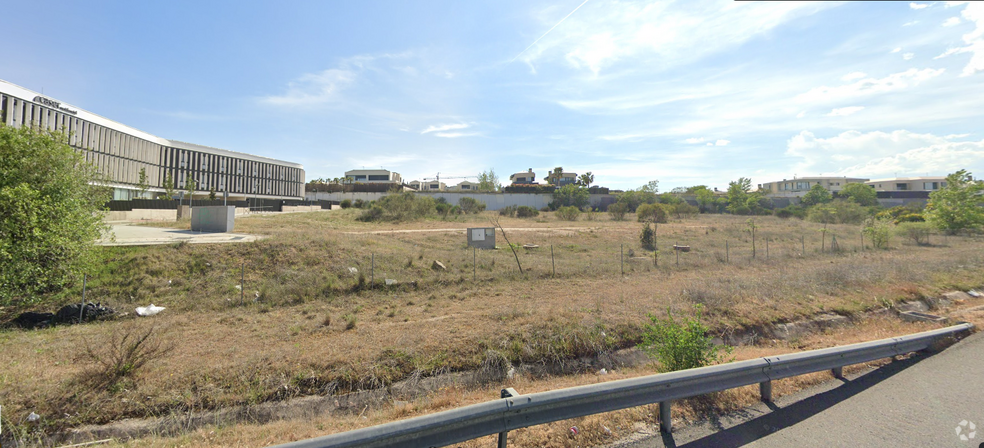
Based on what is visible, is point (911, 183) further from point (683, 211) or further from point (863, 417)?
point (863, 417)

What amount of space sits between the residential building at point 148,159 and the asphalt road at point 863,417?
141ft

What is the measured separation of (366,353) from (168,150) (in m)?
91.4

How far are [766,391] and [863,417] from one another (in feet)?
2.58

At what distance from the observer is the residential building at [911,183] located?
93562 mm

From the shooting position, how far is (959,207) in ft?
102

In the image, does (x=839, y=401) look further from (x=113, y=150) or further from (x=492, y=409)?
(x=113, y=150)

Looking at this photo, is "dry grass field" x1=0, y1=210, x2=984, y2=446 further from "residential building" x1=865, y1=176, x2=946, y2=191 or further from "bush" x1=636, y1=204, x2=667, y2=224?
"residential building" x1=865, y1=176, x2=946, y2=191

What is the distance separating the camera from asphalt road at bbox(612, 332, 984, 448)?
3432 mm

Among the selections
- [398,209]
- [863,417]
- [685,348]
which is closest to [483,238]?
[685,348]

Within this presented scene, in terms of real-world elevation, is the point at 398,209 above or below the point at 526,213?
below

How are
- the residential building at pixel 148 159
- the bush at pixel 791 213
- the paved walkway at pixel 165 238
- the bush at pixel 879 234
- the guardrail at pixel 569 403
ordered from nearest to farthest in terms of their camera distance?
the guardrail at pixel 569 403 → the paved walkway at pixel 165 238 → the bush at pixel 879 234 → the residential building at pixel 148 159 → the bush at pixel 791 213

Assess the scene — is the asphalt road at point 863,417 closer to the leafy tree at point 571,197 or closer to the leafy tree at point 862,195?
the leafy tree at point 571,197

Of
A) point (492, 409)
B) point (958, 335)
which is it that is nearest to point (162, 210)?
point (492, 409)

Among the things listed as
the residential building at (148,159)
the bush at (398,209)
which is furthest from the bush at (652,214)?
the residential building at (148,159)
